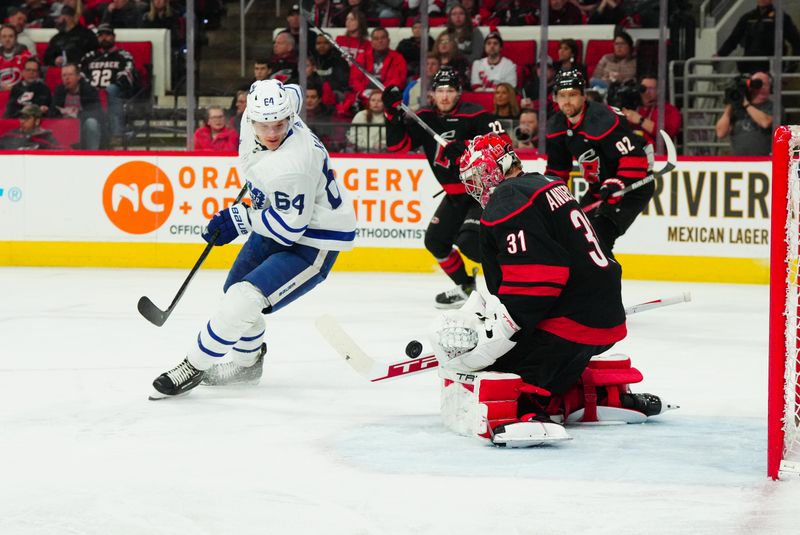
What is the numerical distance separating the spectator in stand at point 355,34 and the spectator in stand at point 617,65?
1633mm

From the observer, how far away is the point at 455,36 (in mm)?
8469

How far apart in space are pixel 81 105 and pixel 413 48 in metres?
2.43

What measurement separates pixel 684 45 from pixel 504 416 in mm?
5385

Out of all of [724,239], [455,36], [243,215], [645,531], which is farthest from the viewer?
[455,36]

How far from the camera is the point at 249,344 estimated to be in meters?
4.29

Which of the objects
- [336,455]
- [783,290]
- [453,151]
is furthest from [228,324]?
[453,151]

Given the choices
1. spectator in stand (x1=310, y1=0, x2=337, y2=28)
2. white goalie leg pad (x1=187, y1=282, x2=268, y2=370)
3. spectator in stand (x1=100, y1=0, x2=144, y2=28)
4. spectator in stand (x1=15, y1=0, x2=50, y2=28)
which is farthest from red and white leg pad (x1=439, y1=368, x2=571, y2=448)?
spectator in stand (x1=15, y1=0, x2=50, y2=28)

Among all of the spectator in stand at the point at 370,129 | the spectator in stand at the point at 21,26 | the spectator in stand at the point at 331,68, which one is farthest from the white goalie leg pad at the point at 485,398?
the spectator in stand at the point at 21,26

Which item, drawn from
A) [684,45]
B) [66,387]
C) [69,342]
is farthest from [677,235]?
[66,387]

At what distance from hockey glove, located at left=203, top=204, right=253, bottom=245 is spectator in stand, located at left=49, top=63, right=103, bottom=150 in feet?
15.5

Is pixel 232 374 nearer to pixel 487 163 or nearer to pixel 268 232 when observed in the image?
pixel 268 232

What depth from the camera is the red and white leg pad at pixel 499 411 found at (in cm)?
332

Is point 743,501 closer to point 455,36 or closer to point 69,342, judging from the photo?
point 69,342

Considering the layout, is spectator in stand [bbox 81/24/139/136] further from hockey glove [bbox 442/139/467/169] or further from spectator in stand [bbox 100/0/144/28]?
hockey glove [bbox 442/139/467/169]
